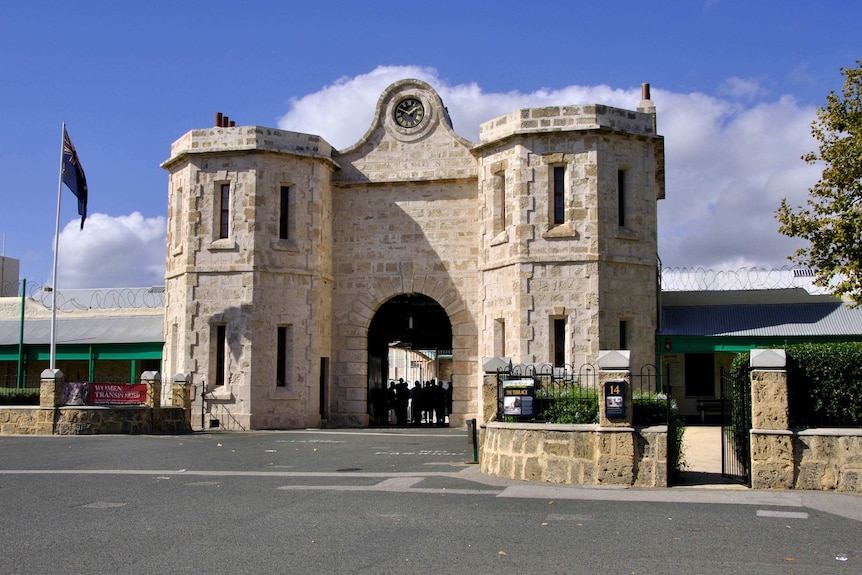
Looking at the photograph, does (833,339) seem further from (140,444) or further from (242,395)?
(140,444)

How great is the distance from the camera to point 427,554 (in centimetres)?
817

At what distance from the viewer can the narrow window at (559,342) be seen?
2380cm

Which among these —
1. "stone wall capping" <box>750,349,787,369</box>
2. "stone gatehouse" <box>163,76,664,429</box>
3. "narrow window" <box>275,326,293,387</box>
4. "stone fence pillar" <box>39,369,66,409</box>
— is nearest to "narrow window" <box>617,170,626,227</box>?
"stone gatehouse" <box>163,76,664,429</box>

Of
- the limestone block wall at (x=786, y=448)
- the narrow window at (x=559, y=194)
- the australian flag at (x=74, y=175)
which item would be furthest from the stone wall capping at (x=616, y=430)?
the australian flag at (x=74, y=175)

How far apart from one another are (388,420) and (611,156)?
38.3ft

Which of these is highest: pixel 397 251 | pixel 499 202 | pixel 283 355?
pixel 499 202

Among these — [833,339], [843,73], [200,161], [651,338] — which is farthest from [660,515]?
[200,161]

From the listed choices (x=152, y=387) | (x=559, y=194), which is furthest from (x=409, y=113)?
(x=152, y=387)

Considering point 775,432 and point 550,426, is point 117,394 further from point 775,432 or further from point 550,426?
point 775,432

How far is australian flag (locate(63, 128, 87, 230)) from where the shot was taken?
27.8m

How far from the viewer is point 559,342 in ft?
78.3

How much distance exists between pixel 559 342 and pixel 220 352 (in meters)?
9.58

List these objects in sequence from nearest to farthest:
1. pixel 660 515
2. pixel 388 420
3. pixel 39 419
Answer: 1. pixel 660 515
2. pixel 39 419
3. pixel 388 420

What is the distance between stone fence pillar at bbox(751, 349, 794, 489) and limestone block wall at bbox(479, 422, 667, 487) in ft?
4.03
